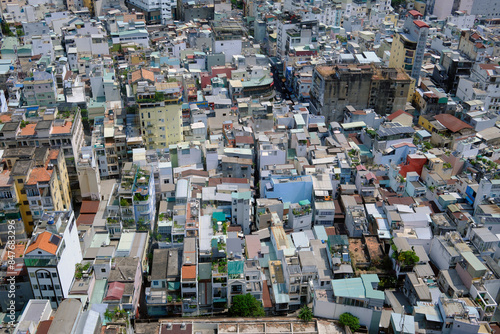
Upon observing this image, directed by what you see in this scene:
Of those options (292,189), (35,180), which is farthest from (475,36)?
(35,180)

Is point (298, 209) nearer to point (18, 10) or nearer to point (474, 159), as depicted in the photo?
point (474, 159)

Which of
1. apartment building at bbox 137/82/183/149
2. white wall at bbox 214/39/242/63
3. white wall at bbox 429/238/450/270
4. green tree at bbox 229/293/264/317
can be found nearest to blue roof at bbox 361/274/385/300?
white wall at bbox 429/238/450/270

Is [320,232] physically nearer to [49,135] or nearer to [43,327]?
[43,327]

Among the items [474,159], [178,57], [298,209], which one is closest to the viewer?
[298,209]

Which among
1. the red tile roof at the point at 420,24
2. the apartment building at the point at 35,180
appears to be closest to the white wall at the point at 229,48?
the red tile roof at the point at 420,24

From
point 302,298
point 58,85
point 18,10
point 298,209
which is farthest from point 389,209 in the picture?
point 18,10

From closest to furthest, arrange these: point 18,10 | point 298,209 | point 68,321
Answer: point 68,321 < point 298,209 < point 18,10
